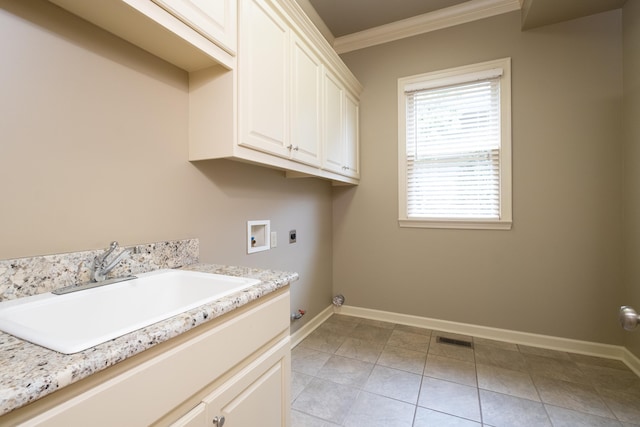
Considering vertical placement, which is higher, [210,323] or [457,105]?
[457,105]

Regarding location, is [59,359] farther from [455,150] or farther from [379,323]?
[455,150]

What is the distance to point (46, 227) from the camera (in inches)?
35.4

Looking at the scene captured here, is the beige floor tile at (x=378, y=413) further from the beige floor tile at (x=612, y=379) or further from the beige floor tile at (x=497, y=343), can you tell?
the beige floor tile at (x=612, y=379)

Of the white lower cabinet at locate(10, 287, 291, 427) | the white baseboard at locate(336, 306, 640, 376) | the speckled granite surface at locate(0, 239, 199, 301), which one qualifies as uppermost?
the speckled granite surface at locate(0, 239, 199, 301)

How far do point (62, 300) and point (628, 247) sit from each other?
3143 mm

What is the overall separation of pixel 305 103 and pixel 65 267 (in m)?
1.46

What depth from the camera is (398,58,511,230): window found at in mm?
2305

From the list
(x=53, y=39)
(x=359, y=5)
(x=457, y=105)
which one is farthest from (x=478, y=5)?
(x=53, y=39)

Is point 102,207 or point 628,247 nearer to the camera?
point 102,207

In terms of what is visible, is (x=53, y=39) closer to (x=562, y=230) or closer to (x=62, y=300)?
(x=62, y=300)

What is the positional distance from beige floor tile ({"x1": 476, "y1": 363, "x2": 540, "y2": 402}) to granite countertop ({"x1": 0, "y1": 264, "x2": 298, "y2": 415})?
1.86m

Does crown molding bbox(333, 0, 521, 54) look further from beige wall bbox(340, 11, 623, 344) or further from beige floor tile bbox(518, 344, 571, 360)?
beige floor tile bbox(518, 344, 571, 360)

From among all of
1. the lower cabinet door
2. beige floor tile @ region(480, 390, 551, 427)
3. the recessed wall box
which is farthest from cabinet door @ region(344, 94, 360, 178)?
beige floor tile @ region(480, 390, 551, 427)

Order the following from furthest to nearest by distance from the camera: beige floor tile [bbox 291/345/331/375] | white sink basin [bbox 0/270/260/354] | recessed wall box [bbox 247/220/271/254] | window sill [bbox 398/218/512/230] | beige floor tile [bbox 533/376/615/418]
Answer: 1. window sill [bbox 398/218/512/230]
2. beige floor tile [bbox 291/345/331/375]
3. recessed wall box [bbox 247/220/271/254]
4. beige floor tile [bbox 533/376/615/418]
5. white sink basin [bbox 0/270/260/354]
